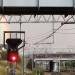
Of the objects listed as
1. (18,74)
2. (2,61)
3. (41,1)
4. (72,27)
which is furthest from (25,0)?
(72,27)

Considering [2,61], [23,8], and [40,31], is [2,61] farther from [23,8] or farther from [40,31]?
[23,8]

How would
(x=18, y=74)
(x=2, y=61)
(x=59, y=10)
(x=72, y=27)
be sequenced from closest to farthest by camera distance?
(x=59, y=10) → (x=18, y=74) → (x=2, y=61) → (x=72, y=27)

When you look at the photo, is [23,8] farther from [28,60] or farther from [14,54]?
[28,60]

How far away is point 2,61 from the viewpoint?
54031mm

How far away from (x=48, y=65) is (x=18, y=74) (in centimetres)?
1877

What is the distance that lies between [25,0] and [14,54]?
173cm

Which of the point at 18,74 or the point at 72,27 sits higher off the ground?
the point at 72,27

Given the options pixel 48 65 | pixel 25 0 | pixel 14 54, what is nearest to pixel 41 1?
pixel 25 0

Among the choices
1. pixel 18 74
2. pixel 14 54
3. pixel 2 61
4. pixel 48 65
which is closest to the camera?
pixel 14 54

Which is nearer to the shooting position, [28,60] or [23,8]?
[23,8]

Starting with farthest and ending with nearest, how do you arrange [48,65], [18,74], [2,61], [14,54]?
[48,65], [2,61], [18,74], [14,54]

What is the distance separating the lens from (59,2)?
1476 cm

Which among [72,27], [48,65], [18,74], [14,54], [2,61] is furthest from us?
[48,65]

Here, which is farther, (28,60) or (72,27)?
(28,60)
